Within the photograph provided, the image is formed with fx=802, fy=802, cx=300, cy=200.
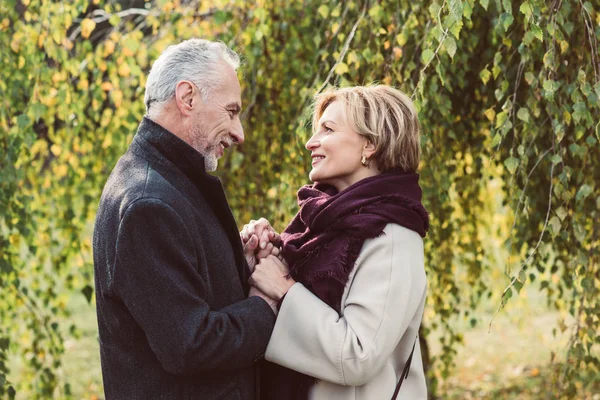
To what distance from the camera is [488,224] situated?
434cm

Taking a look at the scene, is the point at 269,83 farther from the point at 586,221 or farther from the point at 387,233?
the point at 387,233

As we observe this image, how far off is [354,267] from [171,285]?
49 centimetres

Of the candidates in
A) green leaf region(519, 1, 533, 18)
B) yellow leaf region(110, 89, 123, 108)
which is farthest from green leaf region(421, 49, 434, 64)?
yellow leaf region(110, 89, 123, 108)

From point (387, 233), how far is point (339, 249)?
0.12 metres

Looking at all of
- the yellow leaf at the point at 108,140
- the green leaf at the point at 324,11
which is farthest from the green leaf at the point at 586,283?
the yellow leaf at the point at 108,140

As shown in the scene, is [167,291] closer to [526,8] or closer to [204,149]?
[204,149]

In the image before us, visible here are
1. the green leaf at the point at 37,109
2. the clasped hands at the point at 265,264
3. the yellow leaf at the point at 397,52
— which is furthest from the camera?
the green leaf at the point at 37,109

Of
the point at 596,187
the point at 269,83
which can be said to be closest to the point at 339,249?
the point at 596,187

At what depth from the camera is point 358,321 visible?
1.89 m

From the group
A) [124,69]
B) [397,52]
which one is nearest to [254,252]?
[397,52]

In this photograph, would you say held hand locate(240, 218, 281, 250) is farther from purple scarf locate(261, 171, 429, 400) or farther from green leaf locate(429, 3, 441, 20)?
green leaf locate(429, 3, 441, 20)

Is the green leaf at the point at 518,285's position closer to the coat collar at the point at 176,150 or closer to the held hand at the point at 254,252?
the held hand at the point at 254,252

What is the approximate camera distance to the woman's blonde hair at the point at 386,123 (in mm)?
2059

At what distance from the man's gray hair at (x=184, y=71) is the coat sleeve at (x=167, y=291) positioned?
0.30 m
